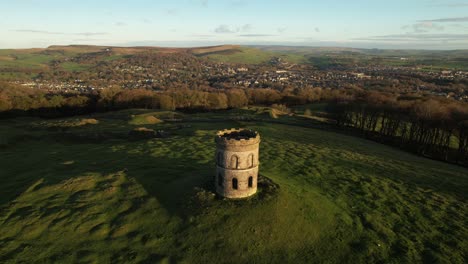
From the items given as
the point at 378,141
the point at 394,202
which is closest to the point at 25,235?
the point at 394,202

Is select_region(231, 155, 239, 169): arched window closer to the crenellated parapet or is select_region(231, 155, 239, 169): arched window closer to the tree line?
the crenellated parapet

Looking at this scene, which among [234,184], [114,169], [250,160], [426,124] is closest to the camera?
[250,160]

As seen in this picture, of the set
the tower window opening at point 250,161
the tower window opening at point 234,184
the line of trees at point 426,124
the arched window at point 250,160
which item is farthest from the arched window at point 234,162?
the line of trees at point 426,124

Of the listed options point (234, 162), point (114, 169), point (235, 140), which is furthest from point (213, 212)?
point (114, 169)

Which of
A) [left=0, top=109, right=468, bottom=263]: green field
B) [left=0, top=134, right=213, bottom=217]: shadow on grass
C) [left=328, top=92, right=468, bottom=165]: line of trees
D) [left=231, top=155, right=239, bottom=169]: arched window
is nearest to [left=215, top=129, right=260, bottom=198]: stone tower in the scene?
[left=231, top=155, right=239, bottom=169]: arched window

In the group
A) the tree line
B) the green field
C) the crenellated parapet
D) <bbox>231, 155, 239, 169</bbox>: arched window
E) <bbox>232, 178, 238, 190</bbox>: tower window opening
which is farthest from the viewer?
the tree line

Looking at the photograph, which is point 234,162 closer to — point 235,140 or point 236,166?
point 236,166
